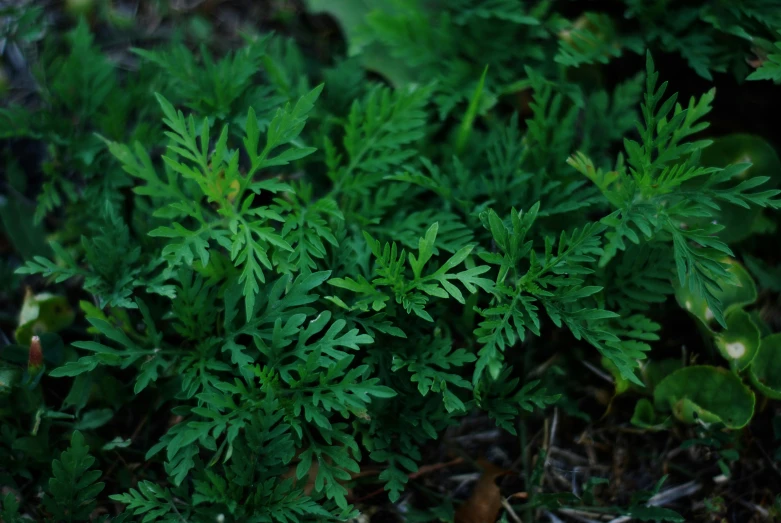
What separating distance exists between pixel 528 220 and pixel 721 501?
3.40 ft

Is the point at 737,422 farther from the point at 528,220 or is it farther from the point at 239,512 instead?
the point at 239,512

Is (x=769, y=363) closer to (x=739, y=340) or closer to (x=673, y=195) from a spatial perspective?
(x=739, y=340)

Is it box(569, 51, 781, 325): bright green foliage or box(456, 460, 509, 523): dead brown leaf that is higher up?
box(569, 51, 781, 325): bright green foliage

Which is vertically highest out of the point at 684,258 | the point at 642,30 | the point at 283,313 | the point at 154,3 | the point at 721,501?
the point at 642,30

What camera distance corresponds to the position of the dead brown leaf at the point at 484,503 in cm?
203

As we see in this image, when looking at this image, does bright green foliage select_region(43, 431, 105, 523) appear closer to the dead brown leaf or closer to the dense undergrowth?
the dense undergrowth

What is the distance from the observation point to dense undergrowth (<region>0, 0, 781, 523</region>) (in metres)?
1.83

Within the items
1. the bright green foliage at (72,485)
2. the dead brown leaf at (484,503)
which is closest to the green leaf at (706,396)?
the dead brown leaf at (484,503)

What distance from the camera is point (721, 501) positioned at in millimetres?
2037

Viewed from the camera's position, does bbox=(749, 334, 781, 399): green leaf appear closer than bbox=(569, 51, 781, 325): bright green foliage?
No

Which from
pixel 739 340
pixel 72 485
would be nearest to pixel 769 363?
pixel 739 340

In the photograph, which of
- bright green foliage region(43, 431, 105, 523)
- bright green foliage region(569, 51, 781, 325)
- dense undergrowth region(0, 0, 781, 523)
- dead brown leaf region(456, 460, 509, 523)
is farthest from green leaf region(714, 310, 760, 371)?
bright green foliage region(43, 431, 105, 523)

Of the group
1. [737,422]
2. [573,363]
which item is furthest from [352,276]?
[737,422]

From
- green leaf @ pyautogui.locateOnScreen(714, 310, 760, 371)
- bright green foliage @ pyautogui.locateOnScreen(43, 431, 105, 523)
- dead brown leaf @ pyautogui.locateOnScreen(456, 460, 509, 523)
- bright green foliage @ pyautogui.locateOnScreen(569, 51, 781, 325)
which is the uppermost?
bright green foliage @ pyautogui.locateOnScreen(569, 51, 781, 325)
